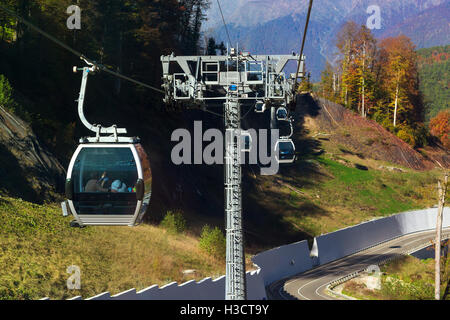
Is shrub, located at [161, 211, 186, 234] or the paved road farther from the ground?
shrub, located at [161, 211, 186, 234]

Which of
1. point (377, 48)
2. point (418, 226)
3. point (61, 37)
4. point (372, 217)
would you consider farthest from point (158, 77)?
point (377, 48)

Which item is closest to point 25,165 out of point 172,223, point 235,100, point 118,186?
point 172,223

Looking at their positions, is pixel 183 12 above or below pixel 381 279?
above

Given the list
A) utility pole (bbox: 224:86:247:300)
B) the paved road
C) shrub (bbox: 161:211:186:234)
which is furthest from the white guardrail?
shrub (bbox: 161:211:186:234)

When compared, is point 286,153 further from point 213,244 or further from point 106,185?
point 106,185

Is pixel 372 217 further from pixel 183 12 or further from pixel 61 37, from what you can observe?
pixel 61 37

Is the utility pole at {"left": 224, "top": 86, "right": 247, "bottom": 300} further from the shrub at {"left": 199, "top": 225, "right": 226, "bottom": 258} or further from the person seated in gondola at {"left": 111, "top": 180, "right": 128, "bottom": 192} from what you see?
the shrub at {"left": 199, "top": 225, "right": 226, "bottom": 258}
